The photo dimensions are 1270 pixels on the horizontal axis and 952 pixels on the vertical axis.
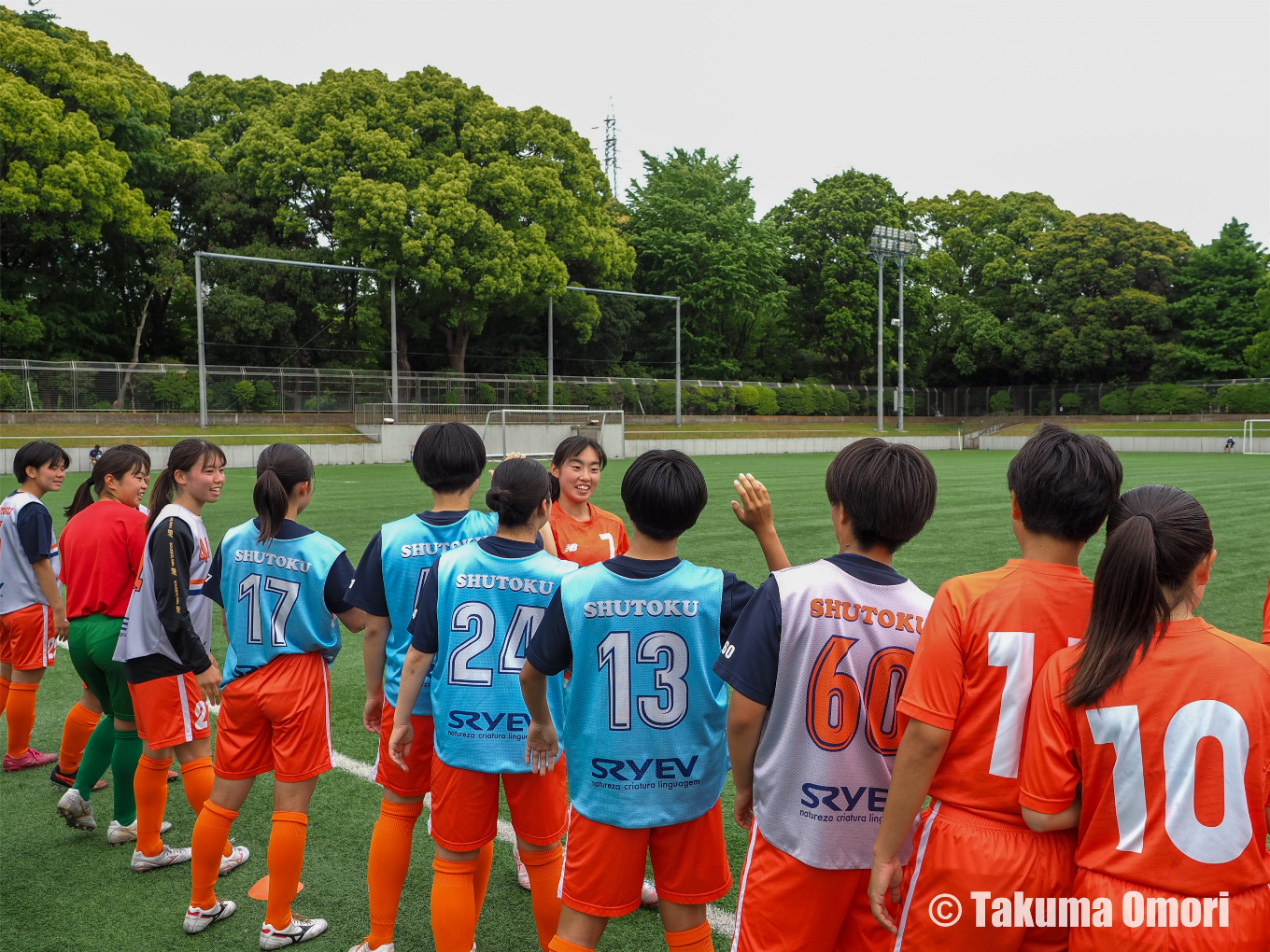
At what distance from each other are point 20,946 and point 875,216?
55.3 meters

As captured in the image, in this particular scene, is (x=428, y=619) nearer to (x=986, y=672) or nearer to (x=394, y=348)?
(x=986, y=672)

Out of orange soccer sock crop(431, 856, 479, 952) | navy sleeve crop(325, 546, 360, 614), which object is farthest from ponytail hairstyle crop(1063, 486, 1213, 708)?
navy sleeve crop(325, 546, 360, 614)

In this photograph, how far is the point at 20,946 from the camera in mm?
3049

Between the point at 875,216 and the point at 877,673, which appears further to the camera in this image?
the point at 875,216

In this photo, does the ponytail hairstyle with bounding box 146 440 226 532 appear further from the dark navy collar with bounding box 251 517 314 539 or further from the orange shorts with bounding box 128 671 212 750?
the orange shorts with bounding box 128 671 212 750

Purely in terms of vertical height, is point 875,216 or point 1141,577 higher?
point 875,216

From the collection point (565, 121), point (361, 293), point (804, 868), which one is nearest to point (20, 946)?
point (804, 868)

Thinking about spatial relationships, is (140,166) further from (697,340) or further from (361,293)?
(697,340)

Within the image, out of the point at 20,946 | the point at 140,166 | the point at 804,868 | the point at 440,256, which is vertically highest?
the point at 140,166

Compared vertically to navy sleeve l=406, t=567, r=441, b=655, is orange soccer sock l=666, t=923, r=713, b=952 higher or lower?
lower

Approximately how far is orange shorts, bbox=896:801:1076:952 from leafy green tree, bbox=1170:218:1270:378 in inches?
2204

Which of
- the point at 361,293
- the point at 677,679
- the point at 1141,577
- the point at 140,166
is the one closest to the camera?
the point at 1141,577

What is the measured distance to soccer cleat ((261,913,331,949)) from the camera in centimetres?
304

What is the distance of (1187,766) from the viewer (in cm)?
170
